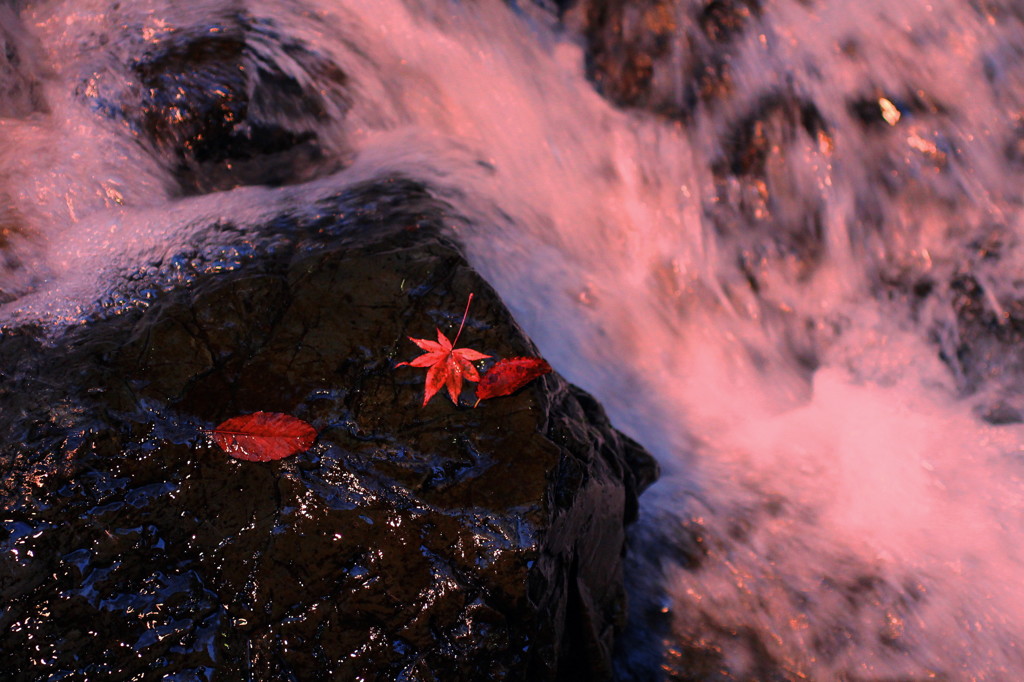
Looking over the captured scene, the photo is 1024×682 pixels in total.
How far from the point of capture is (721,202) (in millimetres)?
4625

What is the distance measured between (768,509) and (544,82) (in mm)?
3111

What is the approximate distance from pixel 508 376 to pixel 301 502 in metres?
0.78

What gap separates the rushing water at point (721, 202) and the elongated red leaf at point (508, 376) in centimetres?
115

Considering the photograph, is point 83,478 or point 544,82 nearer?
point 83,478

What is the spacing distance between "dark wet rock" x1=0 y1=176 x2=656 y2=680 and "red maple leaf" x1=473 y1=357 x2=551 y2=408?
0.04 metres

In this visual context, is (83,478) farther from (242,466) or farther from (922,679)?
(922,679)

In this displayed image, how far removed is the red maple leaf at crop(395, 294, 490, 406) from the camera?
2.45m

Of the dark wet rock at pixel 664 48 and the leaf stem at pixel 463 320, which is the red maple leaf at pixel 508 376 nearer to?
the leaf stem at pixel 463 320

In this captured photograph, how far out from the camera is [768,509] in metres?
3.58

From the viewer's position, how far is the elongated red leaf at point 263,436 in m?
2.29

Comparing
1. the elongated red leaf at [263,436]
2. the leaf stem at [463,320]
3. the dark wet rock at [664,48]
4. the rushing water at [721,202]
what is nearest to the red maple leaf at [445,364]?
the leaf stem at [463,320]

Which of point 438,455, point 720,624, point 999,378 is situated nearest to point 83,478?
point 438,455

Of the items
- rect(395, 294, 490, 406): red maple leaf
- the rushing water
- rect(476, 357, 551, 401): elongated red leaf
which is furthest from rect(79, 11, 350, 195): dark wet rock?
rect(476, 357, 551, 401): elongated red leaf

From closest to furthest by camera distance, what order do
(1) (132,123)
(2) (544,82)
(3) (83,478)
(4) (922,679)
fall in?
(3) (83,478), (4) (922,679), (1) (132,123), (2) (544,82)
